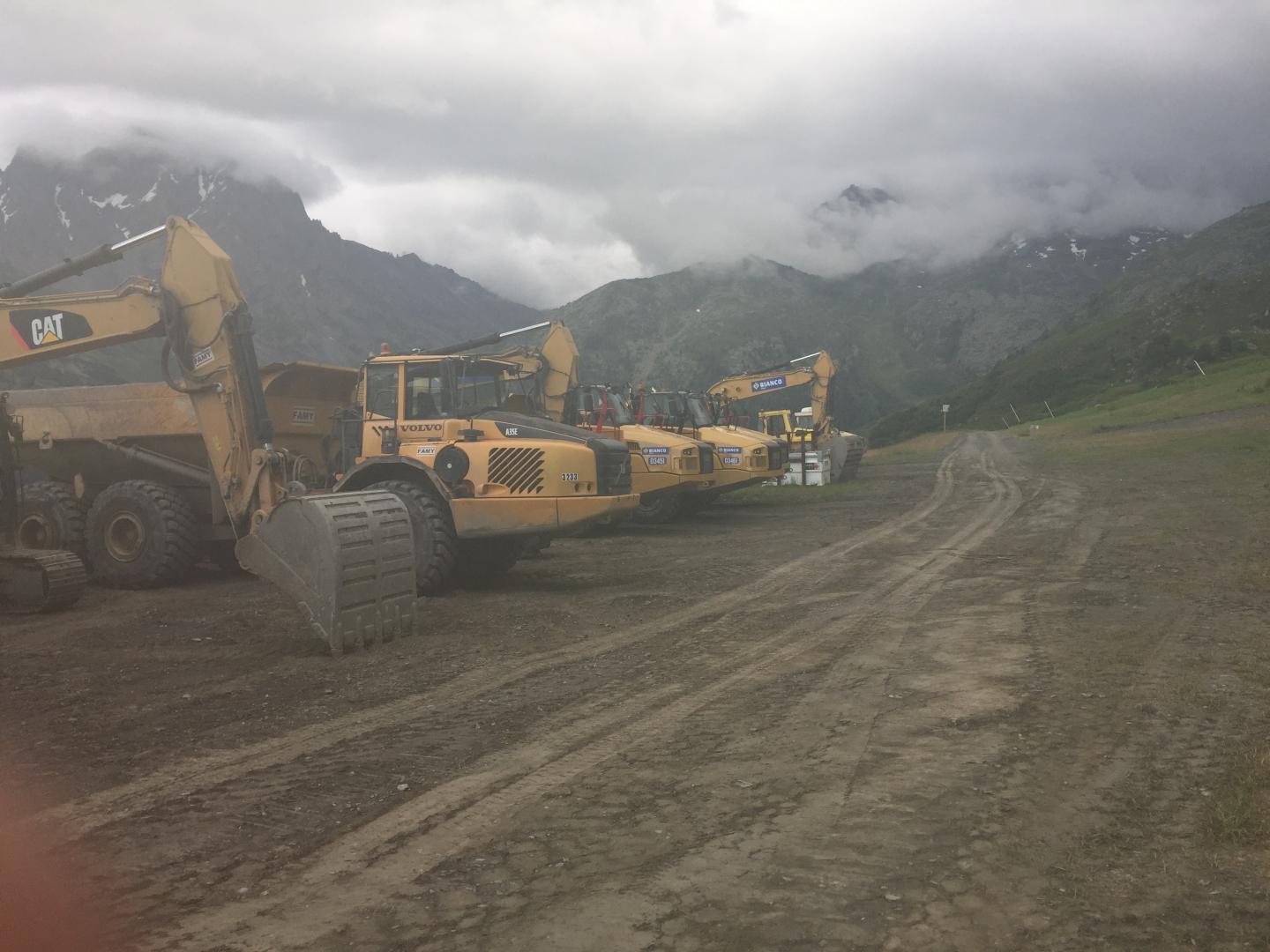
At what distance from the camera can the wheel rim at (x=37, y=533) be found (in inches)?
482

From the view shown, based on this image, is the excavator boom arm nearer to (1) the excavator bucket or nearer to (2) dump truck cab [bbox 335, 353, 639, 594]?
(2) dump truck cab [bbox 335, 353, 639, 594]

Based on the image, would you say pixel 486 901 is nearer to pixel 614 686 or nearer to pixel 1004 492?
pixel 614 686

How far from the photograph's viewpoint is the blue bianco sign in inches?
1128

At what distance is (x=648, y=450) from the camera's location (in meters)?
17.2

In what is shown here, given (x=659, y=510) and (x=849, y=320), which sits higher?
(x=849, y=320)

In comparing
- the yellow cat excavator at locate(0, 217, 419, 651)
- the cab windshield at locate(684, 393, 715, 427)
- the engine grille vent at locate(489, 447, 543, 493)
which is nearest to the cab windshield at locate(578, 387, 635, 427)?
the cab windshield at locate(684, 393, 715, 427)

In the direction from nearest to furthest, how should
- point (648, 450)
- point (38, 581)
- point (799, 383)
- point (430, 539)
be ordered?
point (38, 581) < point (430, 539) < point (648, 450) < point (799, 383)

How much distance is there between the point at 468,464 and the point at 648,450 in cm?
693

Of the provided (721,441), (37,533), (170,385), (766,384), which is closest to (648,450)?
(721,441)

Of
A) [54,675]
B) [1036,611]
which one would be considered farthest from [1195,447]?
[54,675]

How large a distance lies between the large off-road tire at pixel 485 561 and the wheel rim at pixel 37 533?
4.97 metres

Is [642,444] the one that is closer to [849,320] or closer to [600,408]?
[600,408]

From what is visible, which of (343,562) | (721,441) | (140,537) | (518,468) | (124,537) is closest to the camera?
(343,562)

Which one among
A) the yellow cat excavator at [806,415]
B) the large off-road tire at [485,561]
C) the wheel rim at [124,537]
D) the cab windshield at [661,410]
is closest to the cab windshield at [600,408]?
the cab windshield at [661,410]
